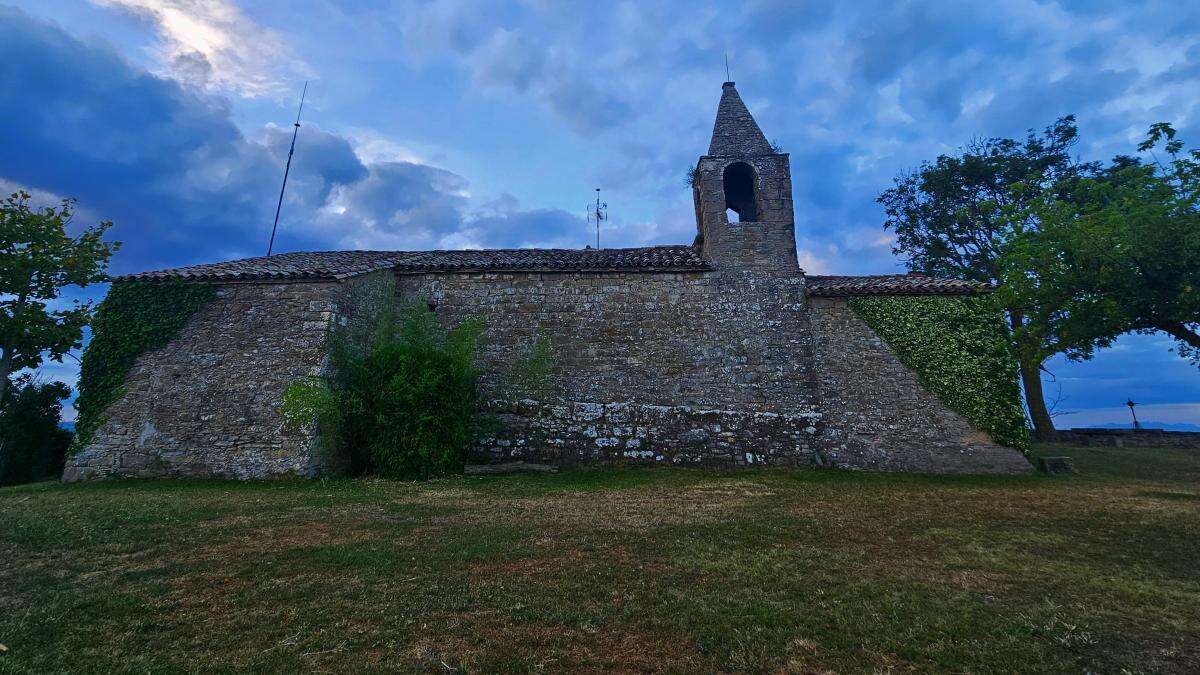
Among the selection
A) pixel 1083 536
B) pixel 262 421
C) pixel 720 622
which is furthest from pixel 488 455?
pixel 1083 536

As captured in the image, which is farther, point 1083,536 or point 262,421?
point 262,421

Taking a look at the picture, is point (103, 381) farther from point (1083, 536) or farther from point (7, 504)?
point (1083, 536)

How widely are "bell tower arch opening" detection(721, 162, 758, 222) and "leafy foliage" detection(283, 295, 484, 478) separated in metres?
10.0

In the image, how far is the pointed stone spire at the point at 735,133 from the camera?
1530cm

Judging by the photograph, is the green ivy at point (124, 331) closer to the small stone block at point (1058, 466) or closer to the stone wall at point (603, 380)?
the stone wall at point (603, 380)

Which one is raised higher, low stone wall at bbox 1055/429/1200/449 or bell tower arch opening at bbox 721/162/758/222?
bell tower arch opening at bbox 721/162/758/222

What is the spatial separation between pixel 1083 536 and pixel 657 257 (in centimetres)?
1061

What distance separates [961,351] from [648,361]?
8220 millimetres

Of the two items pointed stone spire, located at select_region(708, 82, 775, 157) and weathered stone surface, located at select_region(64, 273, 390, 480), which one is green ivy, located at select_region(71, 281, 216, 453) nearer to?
weathered stone surface, located at select_region(64, 273, 390, 480)

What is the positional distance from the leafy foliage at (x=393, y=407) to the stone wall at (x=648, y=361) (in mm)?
1457

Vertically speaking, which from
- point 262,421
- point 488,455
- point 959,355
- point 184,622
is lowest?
point 184,622

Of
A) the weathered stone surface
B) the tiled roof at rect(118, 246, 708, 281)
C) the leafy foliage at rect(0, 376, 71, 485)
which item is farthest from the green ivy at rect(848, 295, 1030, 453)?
the leafy foliage at rect(0, 376, 71, 485)

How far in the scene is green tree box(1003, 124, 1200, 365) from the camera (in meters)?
9.66

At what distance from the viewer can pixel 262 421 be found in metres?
11.1
